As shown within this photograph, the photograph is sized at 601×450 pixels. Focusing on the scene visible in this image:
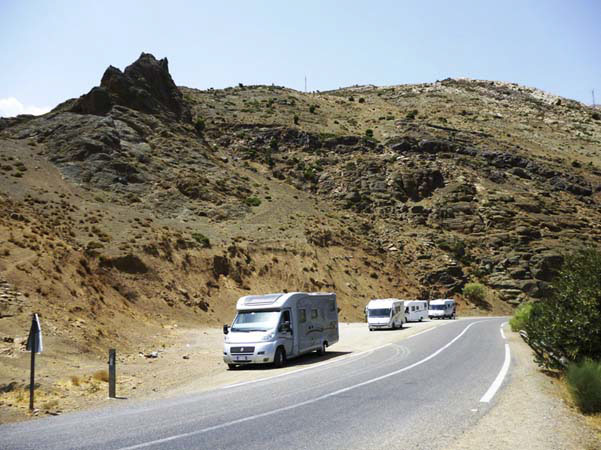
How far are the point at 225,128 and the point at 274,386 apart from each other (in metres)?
78.5

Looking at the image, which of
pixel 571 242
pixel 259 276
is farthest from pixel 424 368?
pixel 571 242

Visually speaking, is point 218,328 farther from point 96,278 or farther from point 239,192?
point 239,192

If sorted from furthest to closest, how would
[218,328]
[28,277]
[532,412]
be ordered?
[218,328]
[28,277]
[532,412]

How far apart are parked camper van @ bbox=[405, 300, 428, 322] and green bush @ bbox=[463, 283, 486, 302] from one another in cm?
1361

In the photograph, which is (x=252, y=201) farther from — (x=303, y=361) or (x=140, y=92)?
(x=303, y=361)

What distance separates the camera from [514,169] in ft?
284

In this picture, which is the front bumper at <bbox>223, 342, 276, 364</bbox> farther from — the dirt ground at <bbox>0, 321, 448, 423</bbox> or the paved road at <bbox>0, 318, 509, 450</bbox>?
the paved road at <bbox>0, 318, 509, 450</bbox>

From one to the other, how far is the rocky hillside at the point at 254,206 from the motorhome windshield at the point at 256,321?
26.2ft

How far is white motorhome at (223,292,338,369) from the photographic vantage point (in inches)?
751

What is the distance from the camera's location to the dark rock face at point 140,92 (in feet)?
232

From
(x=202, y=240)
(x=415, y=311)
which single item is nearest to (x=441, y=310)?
(x=415, y=311)

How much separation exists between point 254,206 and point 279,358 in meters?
45.3

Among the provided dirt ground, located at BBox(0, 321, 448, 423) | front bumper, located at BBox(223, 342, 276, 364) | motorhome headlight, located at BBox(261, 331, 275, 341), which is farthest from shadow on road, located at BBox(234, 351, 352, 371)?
motorhome headlight, located at BBox(261, 331, 275, 341)

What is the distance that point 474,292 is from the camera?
66.4 metres
